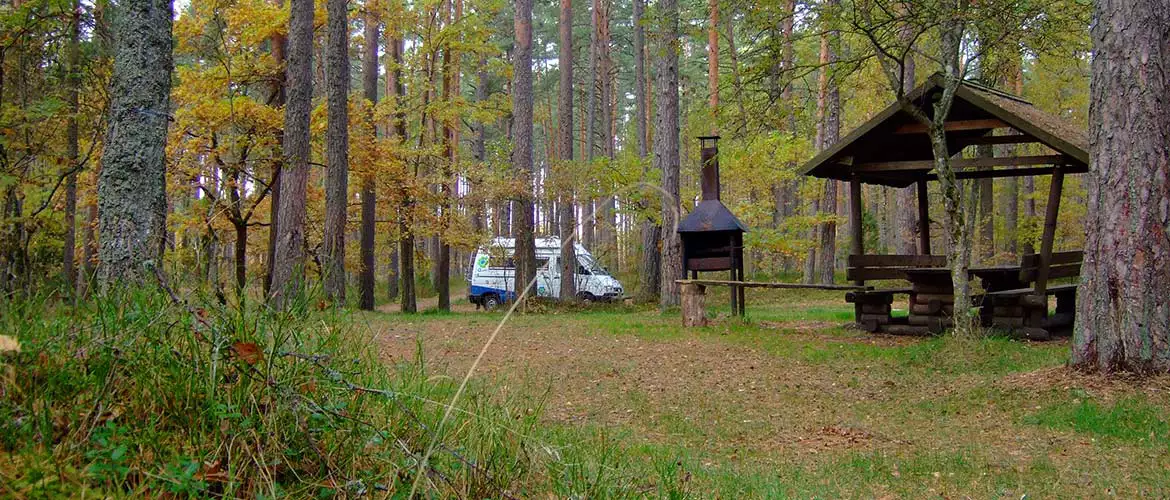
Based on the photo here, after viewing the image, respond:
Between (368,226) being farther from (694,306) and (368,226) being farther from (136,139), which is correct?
(136,139)

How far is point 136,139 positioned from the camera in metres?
4.65

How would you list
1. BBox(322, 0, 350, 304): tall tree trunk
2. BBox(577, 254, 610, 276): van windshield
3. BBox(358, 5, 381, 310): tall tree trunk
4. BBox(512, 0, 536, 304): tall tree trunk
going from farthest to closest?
BBox(512, 0, 536, 304): tall tree trunk, BBox(358, 5, 381, 310): tall tree trunk, BBox(322, 0, 350, 304): tall tree trunk, BBox(577, 254, 610, 276): van windshield

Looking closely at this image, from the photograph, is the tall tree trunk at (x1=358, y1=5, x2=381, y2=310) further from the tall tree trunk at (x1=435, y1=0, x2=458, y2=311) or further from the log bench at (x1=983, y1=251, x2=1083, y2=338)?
the log bench at (x1=983, y1=251, x2=1083, y2=338)

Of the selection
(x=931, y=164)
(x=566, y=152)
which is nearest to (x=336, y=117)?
(x=566, y=152)

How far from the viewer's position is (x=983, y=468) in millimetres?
4836

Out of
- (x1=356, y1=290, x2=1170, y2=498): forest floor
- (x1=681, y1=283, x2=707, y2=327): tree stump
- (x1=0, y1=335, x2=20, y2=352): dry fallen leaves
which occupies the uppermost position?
(x1=0, y1=335, x2=20, y2=352): dry fallen leaves

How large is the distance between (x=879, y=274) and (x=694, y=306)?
288cm

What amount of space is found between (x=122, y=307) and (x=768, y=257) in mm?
27509

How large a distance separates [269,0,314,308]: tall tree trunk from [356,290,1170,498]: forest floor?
2.82m

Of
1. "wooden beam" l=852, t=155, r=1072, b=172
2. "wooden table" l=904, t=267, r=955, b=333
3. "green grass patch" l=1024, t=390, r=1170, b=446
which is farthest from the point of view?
"wooden table" l=904, t=267, r=955, b=333

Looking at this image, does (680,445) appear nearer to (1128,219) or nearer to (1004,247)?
(1128,219)

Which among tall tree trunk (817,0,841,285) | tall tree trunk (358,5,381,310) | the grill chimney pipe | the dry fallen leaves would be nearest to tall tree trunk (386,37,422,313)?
tall tree trunk (358,5,381,310)

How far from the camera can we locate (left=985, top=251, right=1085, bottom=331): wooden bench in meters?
10.4

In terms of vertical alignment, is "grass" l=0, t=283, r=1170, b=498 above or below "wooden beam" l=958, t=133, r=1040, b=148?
below
